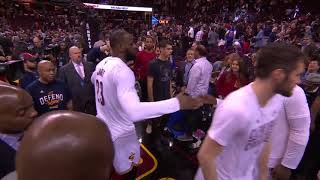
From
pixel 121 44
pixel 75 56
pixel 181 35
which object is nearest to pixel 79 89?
pixel 75 56

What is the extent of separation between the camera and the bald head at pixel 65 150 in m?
1.01

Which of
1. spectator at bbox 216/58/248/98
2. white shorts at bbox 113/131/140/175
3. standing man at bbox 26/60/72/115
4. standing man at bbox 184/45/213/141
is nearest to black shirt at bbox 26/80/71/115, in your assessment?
standing man at bbox 26/60/72/115

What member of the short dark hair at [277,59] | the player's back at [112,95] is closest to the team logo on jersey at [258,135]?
the short dark hair at [277,59]

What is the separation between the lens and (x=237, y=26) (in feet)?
49.4

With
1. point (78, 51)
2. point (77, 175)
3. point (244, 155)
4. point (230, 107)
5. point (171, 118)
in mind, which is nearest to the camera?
point (77, 175)

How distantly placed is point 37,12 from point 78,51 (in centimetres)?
2320

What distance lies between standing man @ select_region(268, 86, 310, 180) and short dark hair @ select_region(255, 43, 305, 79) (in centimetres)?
57

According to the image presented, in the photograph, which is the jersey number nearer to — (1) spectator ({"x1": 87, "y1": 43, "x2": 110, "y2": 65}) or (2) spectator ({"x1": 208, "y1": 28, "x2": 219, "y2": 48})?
(1) spectator ({"x1": 87, "y1": 43, "x2": 110, "y2": 65})

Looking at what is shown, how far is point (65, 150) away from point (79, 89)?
4742 millimetres

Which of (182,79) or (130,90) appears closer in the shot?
(130,90)

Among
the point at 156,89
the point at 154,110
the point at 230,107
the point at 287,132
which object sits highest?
the point at 230,107

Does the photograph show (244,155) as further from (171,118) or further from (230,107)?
(171,118)

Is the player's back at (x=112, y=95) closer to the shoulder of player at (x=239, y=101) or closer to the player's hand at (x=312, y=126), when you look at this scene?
the shoulder of player at (x=239, y=101)

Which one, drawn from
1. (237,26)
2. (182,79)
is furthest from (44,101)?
(237,26)
